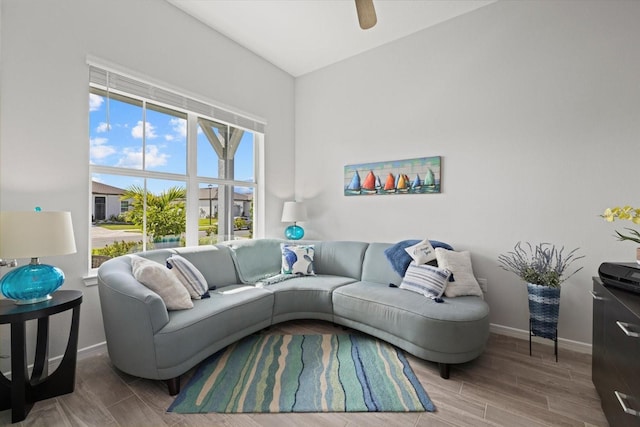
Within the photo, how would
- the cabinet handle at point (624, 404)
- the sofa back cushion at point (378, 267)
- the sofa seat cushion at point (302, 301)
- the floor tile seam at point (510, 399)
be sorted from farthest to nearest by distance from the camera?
the sofa back cushion at point (378, 267)
the sofa seat cushion at point (302, 301)
the floor tile seam at point (510, 399)
the cabinet handle at point (624, 404)

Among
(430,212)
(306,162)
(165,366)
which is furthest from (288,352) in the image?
(306,162)

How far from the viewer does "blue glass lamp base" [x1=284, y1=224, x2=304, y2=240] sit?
3.87m

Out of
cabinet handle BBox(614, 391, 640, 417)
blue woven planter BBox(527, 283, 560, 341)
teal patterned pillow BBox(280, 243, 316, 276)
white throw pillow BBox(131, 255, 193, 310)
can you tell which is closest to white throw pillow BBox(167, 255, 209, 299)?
white throw pillow BBox(131, 255, 193, 310)

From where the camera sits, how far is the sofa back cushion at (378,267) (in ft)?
9.53

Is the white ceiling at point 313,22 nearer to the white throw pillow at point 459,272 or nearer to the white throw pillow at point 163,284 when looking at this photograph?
the white throw pillow at point 459,272

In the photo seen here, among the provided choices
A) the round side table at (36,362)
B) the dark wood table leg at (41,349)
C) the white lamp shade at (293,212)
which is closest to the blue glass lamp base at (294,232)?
the white lamp shade at (293,212)

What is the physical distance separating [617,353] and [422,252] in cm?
145

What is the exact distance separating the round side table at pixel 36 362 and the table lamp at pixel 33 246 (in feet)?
0.29

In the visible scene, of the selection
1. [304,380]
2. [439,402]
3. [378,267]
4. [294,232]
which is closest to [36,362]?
[304,380]

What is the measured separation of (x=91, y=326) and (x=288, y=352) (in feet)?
→ 5.17

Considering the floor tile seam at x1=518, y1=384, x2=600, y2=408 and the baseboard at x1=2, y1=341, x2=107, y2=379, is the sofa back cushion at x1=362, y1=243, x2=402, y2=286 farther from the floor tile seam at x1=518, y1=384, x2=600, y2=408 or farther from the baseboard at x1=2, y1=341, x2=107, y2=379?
the baseboard at x1=2, y1=341, x2=107, y2=379

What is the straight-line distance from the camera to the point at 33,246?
1595 millimetres

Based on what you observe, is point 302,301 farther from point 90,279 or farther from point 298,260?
point 90,279

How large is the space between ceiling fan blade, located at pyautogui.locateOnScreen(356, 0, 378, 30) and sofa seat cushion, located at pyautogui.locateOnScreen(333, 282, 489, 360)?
2039 millimetres
